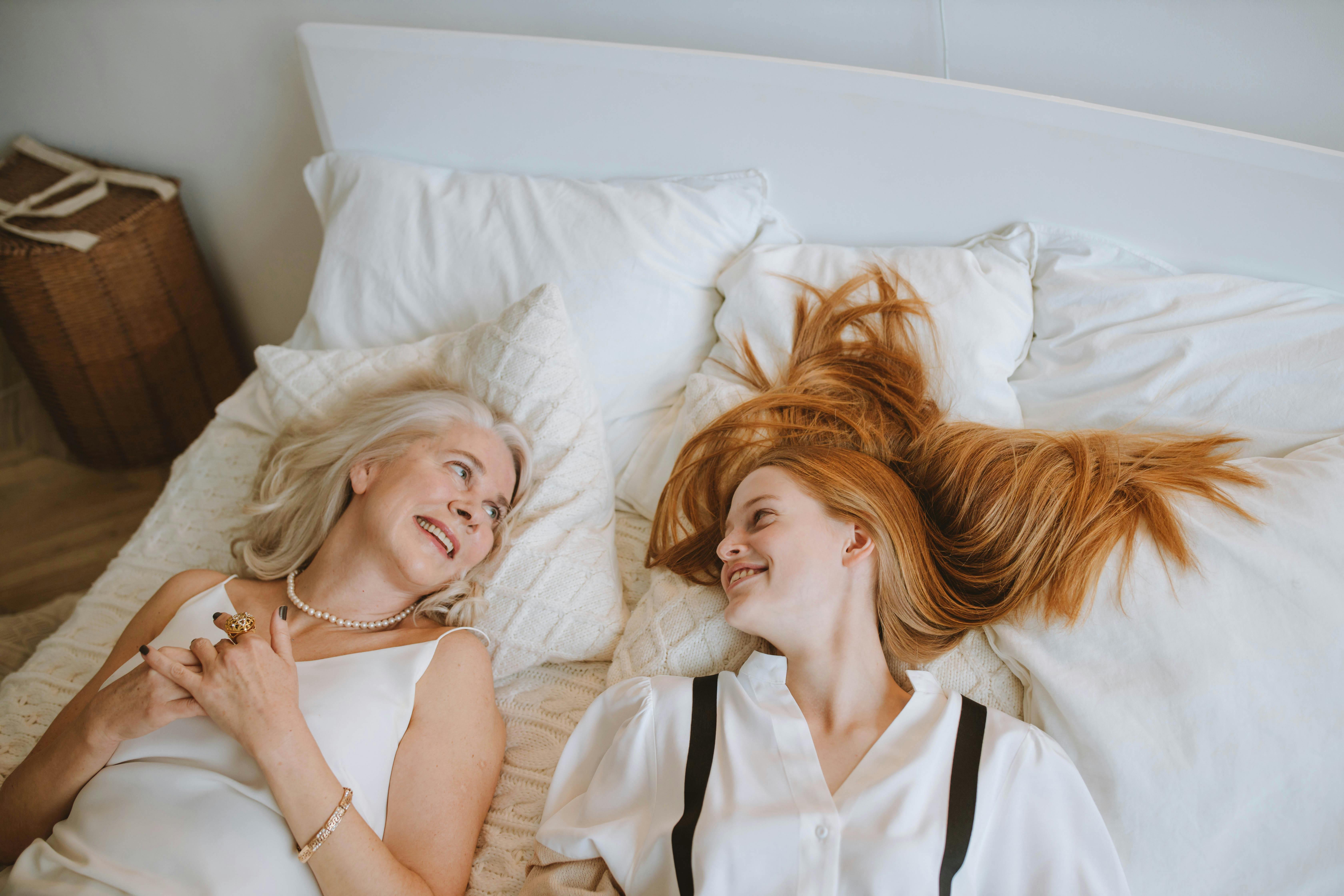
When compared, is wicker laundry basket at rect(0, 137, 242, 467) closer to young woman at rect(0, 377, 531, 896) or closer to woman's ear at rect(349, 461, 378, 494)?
young woman at rect(0, 377, 531, 896)

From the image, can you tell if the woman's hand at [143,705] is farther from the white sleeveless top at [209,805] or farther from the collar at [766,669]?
the collar at [766,669]

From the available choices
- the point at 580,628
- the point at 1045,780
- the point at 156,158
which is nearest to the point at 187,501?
the point at 580,628

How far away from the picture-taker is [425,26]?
1978mm

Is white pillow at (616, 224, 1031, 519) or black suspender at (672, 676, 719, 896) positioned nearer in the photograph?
black suspender at (672, 676, 719, 896)

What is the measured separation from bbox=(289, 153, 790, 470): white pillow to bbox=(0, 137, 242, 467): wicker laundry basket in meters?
0.84

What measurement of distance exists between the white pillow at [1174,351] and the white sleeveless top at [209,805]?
1.27m

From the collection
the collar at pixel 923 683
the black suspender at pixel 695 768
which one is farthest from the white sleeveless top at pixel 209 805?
the collar at pixel 923 683

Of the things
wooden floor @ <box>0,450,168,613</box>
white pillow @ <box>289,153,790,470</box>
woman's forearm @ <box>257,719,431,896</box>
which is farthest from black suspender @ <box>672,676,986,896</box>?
wooden floor @ <box>0,450,168,613</box>

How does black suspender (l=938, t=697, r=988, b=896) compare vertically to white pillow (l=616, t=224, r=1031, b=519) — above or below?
below

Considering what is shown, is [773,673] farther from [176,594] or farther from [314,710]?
[176,594]

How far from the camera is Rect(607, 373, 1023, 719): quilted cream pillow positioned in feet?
4.15

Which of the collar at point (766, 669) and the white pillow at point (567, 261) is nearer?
the collar at point (766, 669)

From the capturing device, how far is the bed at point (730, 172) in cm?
136

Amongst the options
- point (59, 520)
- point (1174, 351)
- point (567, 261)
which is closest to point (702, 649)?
point (567, 261)
